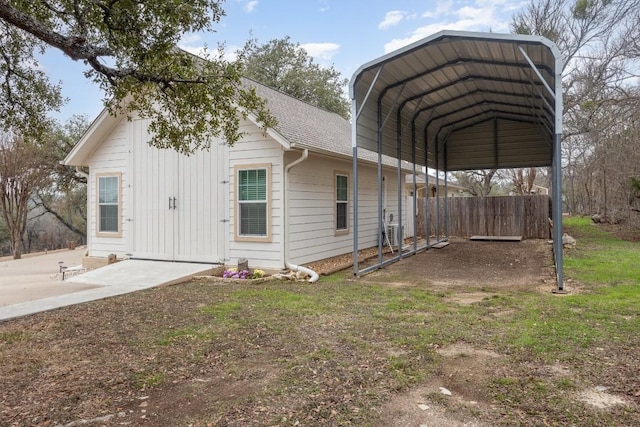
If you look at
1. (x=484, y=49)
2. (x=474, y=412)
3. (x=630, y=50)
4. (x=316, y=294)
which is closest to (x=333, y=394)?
(x=474, y=412)

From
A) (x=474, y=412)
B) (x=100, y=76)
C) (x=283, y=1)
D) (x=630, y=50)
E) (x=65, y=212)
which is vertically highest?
(x=283, y=1)

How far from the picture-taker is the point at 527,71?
7.90m

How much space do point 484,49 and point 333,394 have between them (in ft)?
21.7

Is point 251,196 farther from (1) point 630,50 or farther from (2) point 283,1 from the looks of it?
(1) point 630,50

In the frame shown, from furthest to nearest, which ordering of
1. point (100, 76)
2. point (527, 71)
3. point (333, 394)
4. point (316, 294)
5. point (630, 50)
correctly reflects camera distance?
1. point (630, 50)
2. point (527, 71)
3. point (316, 294)
4. point (100, 76)
5. point (333, 394)

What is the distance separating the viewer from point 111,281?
27.2ft

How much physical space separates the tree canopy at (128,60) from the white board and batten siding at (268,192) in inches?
72.2

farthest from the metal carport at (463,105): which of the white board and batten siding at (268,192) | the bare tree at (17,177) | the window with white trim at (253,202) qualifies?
the bare tree at (17,177)

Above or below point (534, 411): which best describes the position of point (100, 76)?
above

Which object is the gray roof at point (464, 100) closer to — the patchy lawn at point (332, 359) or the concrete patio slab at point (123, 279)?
the patchy lawn at point (332, 359)

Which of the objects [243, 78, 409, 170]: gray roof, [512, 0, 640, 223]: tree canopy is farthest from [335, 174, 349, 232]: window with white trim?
[512, 0, 640, 223]: tree canopy

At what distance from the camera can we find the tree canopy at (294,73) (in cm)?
2517

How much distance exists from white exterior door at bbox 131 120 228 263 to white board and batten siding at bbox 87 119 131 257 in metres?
0.30

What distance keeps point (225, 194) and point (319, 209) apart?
2158 mm
